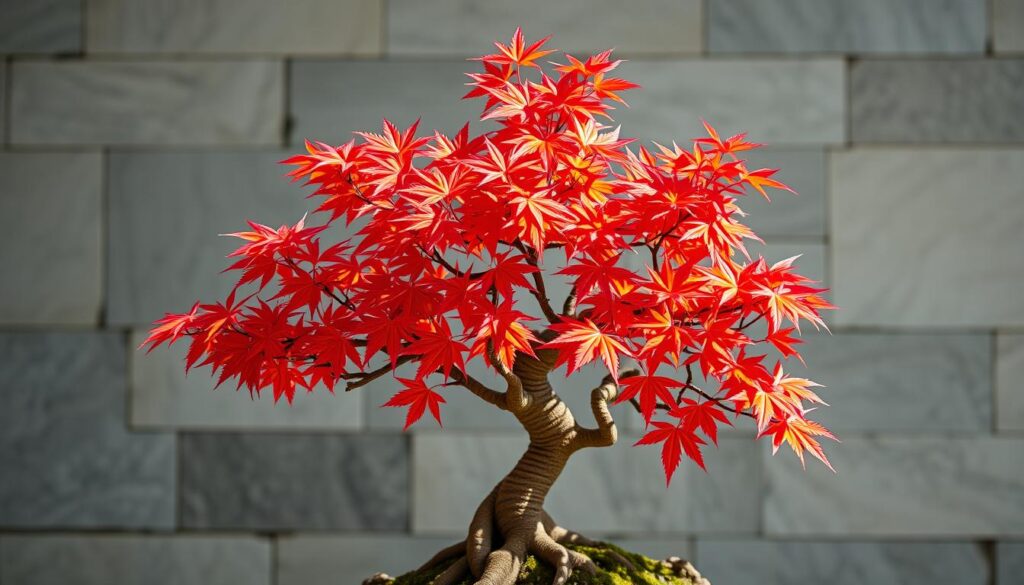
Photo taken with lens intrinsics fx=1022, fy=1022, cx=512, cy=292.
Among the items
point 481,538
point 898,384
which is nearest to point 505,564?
point 481,538

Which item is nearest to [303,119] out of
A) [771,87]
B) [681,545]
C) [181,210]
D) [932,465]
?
[181,210]

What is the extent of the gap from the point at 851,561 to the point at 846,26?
46.7 inches

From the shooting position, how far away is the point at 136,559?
7.51 feet

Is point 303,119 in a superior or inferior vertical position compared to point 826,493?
superior

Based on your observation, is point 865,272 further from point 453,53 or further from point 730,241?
point 730,241

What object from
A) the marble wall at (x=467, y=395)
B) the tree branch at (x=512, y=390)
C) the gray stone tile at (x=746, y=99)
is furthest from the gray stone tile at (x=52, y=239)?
the tree branch at (x=512, y=390)

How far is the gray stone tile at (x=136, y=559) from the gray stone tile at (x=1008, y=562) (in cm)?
162

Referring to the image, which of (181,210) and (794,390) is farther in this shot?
(181,210)

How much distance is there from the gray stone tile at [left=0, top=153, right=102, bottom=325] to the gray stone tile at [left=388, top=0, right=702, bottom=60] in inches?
30.6

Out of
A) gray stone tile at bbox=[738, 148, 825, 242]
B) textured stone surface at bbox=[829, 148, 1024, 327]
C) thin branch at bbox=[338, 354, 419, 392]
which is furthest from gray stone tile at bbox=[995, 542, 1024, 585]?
thin branch at bbox=[338, 354, 419, 392]

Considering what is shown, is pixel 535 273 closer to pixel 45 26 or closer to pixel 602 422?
pixel 602 422

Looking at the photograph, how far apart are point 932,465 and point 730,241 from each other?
4.72 ft

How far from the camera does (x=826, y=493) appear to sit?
2258 mm

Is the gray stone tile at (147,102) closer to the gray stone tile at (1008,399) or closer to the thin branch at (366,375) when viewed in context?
the thin branch at (366,375)
